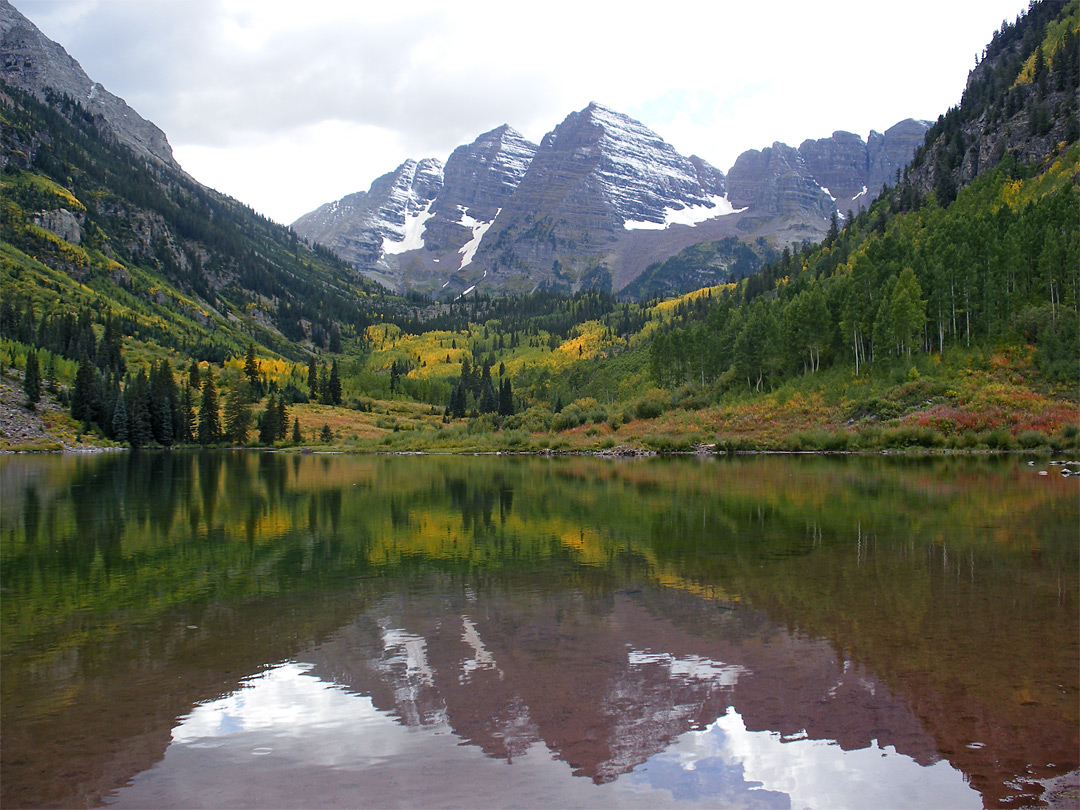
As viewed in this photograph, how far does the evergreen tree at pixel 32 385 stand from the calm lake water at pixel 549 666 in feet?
356

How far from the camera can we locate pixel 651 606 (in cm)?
1495

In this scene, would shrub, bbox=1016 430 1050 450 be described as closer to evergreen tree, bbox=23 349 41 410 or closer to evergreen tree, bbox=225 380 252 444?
evergreen tree, bbox=225 380 252 444

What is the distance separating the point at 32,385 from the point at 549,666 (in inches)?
5190

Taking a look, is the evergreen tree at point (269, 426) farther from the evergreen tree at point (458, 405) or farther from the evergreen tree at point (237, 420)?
the evergreen tree at point (458, 405)

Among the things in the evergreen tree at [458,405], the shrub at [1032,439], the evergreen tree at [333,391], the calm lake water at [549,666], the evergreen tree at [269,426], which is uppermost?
the evergreen tree at [333,391]

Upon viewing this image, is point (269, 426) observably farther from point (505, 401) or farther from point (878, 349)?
point (878, 349)

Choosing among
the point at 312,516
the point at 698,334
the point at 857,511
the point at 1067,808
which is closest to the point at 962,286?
the point at 698,334

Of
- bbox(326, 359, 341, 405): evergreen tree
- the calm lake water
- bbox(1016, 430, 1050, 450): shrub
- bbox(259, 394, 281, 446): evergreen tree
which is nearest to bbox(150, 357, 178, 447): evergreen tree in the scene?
bbox(259, 394, 281, 446): evergreen tree

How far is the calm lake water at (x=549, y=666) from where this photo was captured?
799 cm

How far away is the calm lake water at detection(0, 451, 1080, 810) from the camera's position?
7.99m

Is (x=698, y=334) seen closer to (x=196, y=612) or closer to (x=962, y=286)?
(x=962, y=286)

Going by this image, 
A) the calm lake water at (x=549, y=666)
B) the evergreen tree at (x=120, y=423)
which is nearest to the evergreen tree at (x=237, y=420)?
the evergreen tree at (x=120, y=423)

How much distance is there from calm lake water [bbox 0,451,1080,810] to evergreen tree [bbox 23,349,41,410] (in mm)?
108371

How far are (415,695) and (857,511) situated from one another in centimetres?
2314
